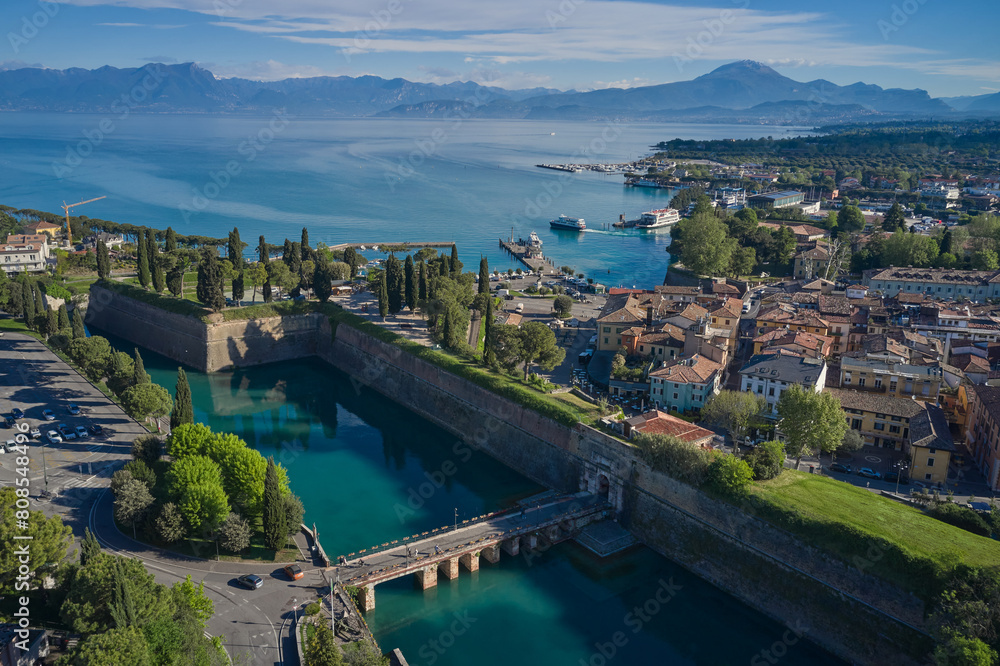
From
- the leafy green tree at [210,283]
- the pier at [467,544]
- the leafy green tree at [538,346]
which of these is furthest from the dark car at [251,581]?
the leafy green tree at [210,283]

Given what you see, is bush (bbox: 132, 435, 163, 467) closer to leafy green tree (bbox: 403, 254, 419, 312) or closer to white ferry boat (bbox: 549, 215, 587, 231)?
leafy green tree (bbox: 403, 254, 419, 312)

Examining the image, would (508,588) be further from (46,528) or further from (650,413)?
(46,528)

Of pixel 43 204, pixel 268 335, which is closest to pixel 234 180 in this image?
pixel 43 204

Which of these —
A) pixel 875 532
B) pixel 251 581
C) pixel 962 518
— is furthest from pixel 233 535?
pixel 962 518

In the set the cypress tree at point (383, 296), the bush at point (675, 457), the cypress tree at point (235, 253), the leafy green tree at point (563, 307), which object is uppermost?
the cypress tree at point (235, 253)

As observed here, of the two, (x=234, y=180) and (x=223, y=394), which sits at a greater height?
(x=234, y=180)

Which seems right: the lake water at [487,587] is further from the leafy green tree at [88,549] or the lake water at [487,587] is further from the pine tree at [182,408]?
the leafy green tree at [88,549]
